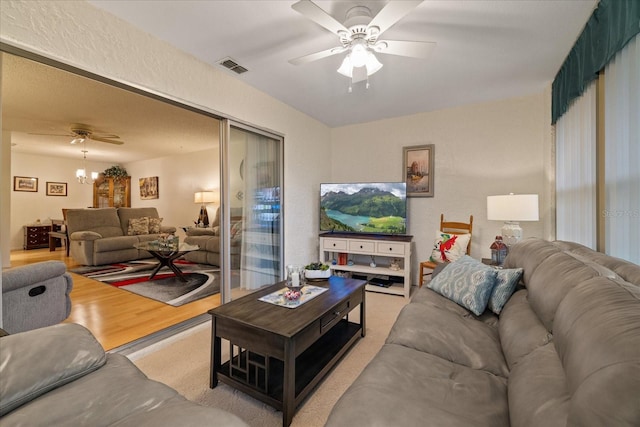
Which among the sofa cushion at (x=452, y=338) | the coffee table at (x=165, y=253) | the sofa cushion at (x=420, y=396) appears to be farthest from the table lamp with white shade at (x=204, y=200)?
the sofa cushion at (x=420, y=396)

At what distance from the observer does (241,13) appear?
76.0 inches

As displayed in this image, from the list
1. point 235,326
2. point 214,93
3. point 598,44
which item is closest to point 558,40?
point 598,44

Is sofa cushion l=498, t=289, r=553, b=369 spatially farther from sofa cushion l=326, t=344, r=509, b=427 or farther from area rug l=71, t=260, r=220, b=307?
area rug l=71, t=260, r=220, b=307

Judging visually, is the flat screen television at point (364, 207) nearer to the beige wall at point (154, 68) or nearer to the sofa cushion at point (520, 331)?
the beige wall at point (154, 68)

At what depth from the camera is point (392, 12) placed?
5.09 feet

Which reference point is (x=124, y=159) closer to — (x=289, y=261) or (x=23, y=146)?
(x=23, y=146)

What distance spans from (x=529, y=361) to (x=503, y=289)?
78 cm

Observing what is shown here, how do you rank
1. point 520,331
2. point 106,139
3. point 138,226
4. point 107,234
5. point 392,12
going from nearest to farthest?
point 520,331
point 392,12
point 106,139
point 107,234
point 138,226

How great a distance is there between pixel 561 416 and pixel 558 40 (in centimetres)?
279

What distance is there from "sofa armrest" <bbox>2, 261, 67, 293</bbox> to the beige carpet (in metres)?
0.94

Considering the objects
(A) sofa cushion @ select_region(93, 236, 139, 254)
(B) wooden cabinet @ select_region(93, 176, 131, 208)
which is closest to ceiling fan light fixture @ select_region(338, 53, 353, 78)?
(A) sofa cushion @ select_region(93, 236, 139, 254)

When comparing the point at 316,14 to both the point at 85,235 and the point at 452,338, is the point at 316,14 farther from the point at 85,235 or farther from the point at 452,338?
the point at 85,235

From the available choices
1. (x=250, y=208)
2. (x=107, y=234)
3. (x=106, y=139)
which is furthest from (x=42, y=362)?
(x=107, y=234)

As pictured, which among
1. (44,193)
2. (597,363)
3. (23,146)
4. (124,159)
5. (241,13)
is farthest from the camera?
(124,159)
